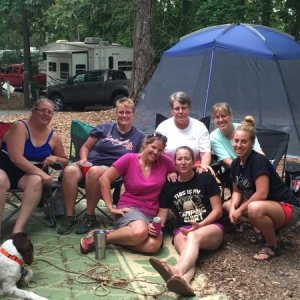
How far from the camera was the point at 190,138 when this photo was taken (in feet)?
11.9

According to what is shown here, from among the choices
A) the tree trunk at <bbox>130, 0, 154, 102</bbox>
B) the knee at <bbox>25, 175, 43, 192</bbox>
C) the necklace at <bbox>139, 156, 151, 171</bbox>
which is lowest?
the knee at <bbox>25, 175, 43, 192</bbox>

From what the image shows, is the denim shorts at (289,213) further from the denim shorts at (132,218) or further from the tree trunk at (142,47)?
the tree trunk at (142,47)

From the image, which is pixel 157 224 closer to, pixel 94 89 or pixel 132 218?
pixel 132 218

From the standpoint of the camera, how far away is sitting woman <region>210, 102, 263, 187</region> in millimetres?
3527

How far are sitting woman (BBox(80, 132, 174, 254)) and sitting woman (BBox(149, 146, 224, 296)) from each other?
0.32 feet

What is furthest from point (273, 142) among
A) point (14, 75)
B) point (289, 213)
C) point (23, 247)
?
point (14, 75)

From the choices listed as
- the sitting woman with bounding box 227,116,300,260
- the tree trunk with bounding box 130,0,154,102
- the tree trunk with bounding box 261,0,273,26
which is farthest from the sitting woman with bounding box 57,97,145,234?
the tree trunk with bounding box 261,0,273,26

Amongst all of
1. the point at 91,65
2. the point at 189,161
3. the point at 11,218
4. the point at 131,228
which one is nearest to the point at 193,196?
the point at 189,161

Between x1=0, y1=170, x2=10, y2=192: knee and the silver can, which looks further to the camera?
x1=0, y1=170, x2=10, y2=192: knee

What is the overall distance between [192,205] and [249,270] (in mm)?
552

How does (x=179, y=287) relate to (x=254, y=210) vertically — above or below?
below

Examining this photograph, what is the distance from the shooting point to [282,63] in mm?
5852

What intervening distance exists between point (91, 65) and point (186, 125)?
14.0 meters

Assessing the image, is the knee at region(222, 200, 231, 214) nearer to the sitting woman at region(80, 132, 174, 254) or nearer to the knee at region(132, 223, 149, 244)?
the sitting woman at region(80, 132, 174, 254)
